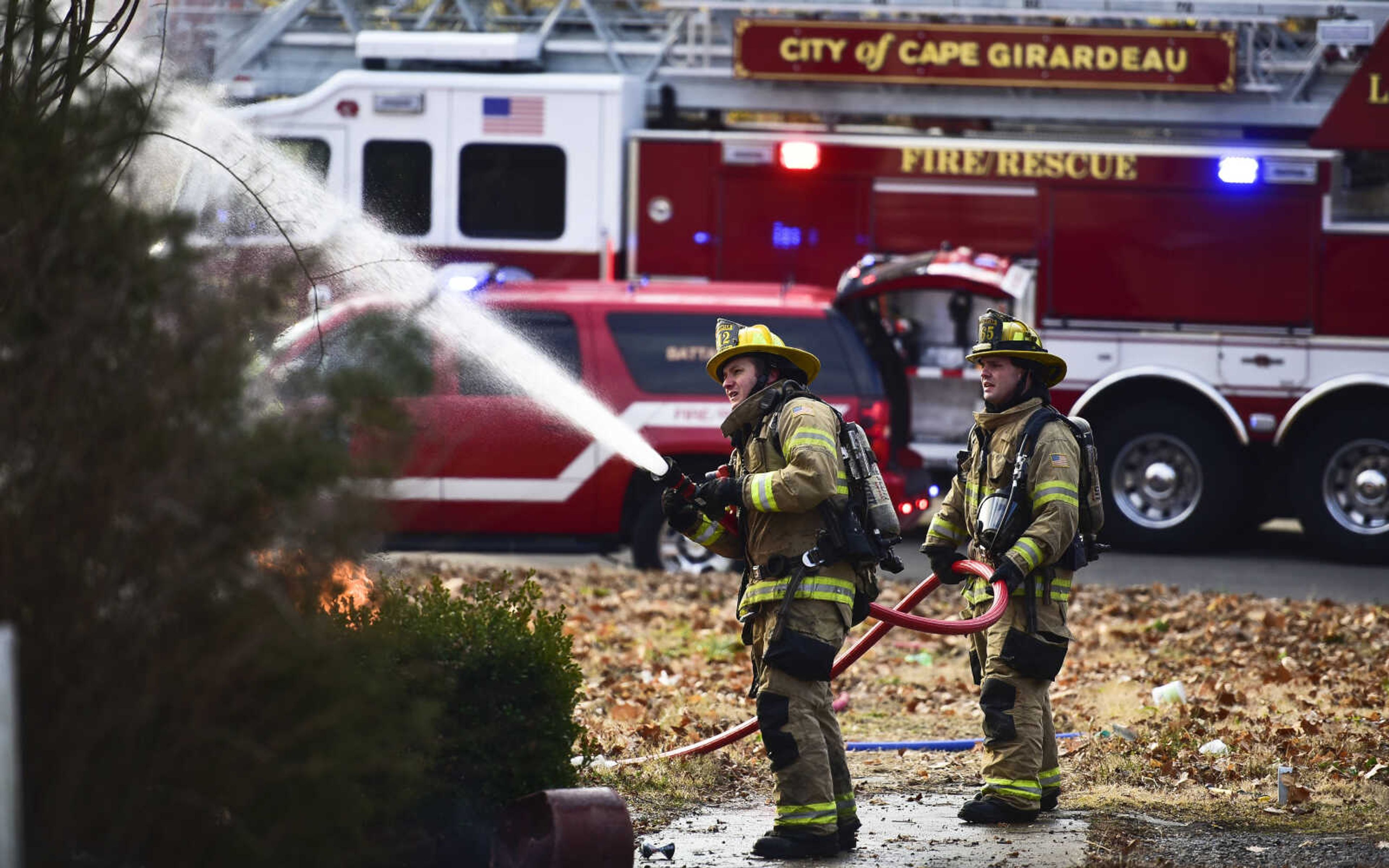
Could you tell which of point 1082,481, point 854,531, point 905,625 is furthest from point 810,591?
point 1082,481

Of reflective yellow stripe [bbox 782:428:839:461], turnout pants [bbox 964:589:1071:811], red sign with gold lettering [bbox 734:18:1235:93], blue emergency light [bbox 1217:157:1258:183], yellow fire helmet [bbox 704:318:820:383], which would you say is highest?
red sign with gold lettering [bbox 734:18:1235:93]

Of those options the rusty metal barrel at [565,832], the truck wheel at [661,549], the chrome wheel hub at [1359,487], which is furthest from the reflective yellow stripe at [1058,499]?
the chrome wheel hub at [1359,487]

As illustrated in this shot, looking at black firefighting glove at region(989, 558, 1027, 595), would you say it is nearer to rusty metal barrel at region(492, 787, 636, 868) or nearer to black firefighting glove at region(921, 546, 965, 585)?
black firefighting glove at region(921, 546, 965, 585)

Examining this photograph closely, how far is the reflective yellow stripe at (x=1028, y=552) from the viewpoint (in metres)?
5.34

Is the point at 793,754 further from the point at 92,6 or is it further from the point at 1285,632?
the point at 1285,632

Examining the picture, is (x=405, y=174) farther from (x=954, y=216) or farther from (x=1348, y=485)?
(x=1348, y=485)

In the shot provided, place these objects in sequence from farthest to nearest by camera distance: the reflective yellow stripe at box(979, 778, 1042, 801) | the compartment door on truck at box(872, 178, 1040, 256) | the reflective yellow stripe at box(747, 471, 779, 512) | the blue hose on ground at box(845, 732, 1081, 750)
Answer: the compartment door on truck at box(872, 178, 1040, 256), the blue hose on ground at box(845, 732, 1081, 750), the reflective yellow stripe at box(979, 778, 1042, 801), the reflective yellow stripe at box(747, 471, 779, 512)

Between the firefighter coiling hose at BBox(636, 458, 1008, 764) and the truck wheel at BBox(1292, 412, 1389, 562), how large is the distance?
21.3 feet

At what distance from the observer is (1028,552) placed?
534 centimetres

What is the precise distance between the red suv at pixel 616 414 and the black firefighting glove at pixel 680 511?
522 cm

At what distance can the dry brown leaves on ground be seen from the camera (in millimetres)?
6043

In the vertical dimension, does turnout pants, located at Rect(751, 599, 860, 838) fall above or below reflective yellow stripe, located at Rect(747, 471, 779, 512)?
below

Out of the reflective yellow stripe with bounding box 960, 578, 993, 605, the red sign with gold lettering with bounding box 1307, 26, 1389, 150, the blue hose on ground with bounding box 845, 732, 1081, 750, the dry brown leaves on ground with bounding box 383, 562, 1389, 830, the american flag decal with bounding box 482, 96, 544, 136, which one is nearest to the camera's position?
the reflective yellow stripe with bounding box 960, 578, 993, 605

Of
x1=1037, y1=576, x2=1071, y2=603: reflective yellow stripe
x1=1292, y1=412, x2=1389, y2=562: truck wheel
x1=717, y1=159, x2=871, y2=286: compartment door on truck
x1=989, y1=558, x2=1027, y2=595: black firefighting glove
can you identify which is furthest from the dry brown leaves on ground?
x1=717, y1=159, x2=871, y2=286: compartment door on truck
